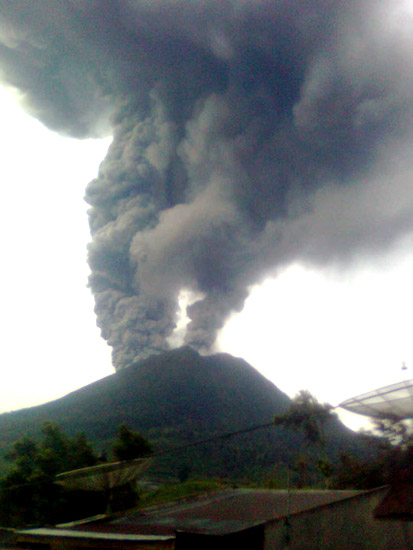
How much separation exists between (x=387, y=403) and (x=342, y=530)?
7141 millimetres

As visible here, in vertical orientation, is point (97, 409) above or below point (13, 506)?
above

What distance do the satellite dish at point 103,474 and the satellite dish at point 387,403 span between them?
6.64 m

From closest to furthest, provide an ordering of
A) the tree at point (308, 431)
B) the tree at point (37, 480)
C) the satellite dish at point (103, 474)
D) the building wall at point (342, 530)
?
the building wall at point (342, 530), the satellite dish at point (103, 474), the tree at point (37, 480), the tree at point (308, 431)

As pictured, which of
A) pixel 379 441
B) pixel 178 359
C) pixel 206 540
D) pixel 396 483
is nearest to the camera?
pixel 396 483

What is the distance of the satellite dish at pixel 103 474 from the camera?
12.6 metres

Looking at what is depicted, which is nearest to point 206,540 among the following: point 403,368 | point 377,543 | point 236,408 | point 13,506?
point 403,368

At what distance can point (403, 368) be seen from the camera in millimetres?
8203

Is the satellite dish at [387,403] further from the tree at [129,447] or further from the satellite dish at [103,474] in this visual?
the tree at [129,447]

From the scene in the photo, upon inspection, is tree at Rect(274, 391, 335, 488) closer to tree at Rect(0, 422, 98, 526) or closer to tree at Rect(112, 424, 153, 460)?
tree at Rect(112, 424, 153, 460)

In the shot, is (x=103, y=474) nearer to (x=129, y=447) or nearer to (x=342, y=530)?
(x=342, y=530)

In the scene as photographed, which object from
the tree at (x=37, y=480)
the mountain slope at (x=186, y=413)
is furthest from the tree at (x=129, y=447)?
the mountain slope at (x=186, y=413)

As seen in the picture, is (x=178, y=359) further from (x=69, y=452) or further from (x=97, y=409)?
(x=69, y=452)

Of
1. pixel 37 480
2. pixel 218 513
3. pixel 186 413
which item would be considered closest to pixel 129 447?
pixel 37 480

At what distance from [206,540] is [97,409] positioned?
10141cm
